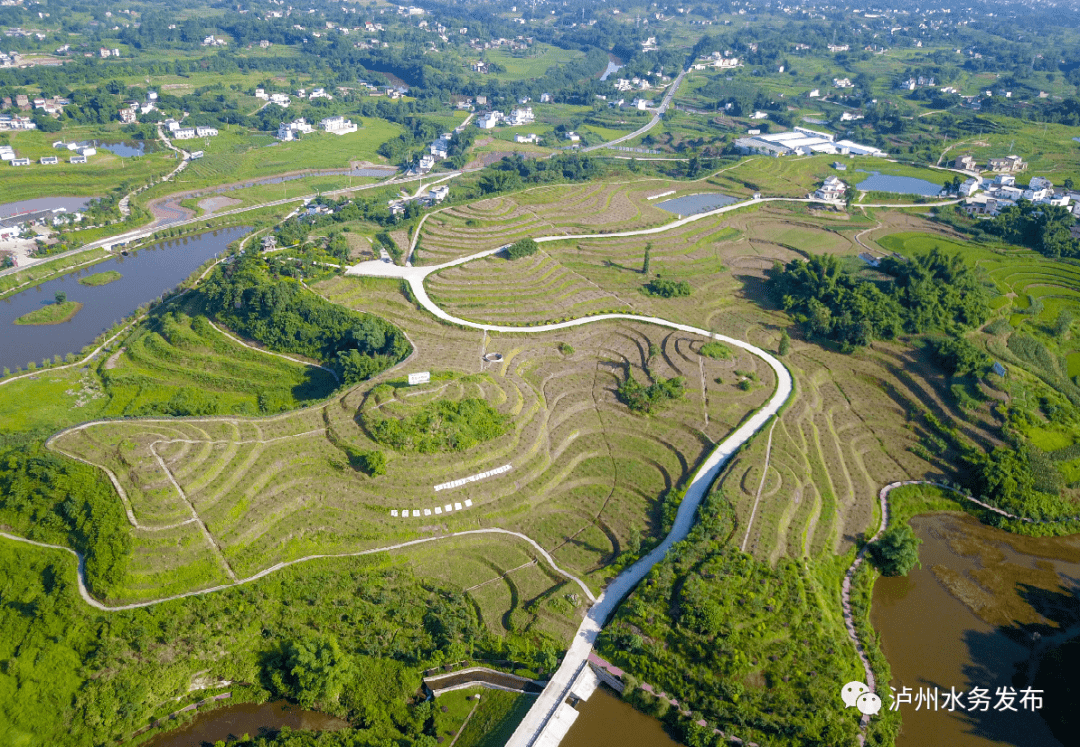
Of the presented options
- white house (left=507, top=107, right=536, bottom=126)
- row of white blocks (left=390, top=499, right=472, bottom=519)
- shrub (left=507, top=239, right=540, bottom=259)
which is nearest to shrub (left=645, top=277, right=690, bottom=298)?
shrub (left=507, top=239, right=540, bottom=259)

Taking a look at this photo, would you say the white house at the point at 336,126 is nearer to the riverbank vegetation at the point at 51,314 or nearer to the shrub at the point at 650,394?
the riverbank vegetation at the point at 51,314

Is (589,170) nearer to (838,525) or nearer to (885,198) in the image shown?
(885,198)

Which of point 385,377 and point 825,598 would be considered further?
point 385,377

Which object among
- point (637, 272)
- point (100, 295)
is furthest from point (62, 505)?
point (637, 272)

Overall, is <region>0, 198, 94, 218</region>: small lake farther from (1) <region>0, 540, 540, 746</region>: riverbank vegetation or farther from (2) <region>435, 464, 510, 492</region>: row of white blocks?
(2) <region>435, 464, 510, 492</region>: row of white blocks

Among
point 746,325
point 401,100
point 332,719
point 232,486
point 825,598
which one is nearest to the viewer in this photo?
point 332,719

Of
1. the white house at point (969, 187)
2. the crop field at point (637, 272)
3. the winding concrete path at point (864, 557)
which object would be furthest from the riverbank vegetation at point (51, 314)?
the white house at point (969, 187)

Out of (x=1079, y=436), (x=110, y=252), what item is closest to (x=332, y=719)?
(x=1079, y=436)
